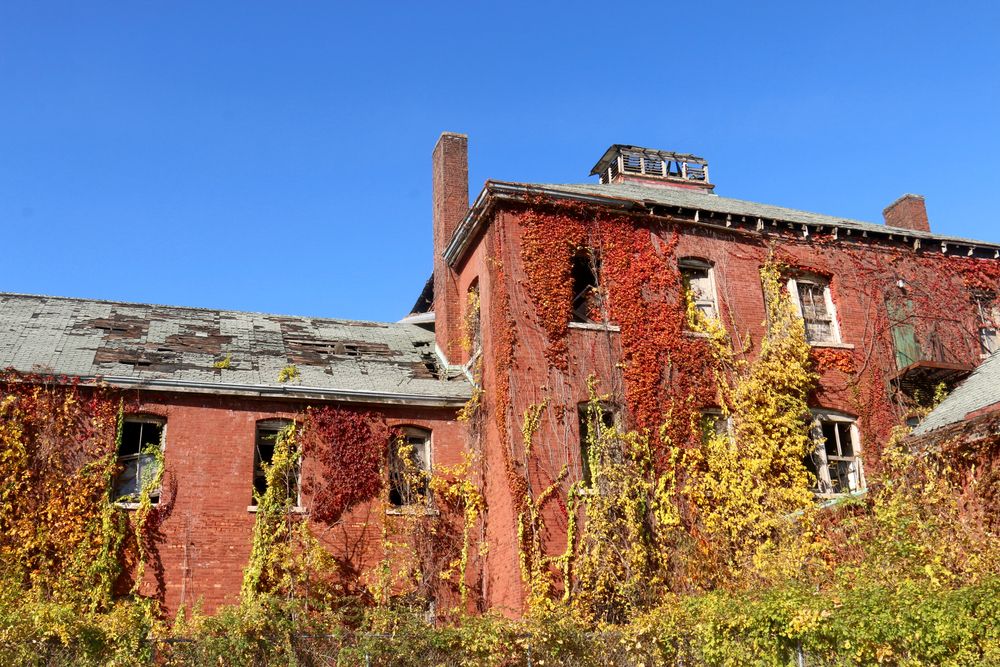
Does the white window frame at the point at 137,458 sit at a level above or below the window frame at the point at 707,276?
below

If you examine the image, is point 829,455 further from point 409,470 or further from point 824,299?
point 409,470

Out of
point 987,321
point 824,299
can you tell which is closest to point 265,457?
point 824,299

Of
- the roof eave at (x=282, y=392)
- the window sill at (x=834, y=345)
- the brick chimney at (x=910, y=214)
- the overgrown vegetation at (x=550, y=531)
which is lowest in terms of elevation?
the overgrown vegetation at (x=550, y=531)

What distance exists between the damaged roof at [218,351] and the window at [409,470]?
0.91 metres

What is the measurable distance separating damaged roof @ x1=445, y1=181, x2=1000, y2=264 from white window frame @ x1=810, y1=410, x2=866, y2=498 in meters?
4.74

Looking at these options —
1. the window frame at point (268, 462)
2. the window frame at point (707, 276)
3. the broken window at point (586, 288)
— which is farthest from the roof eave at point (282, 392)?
the window frame at point (707, 276)

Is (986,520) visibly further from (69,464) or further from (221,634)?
(69,464)

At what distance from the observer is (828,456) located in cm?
1977

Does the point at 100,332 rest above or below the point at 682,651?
above

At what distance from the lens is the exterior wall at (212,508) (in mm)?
17234

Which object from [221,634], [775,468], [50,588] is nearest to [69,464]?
[50,588]

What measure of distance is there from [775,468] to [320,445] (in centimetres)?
Result: 935

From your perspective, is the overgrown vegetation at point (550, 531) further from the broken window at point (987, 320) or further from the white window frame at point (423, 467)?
the broken window at point (987, 320)

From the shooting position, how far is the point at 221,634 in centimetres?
1298
